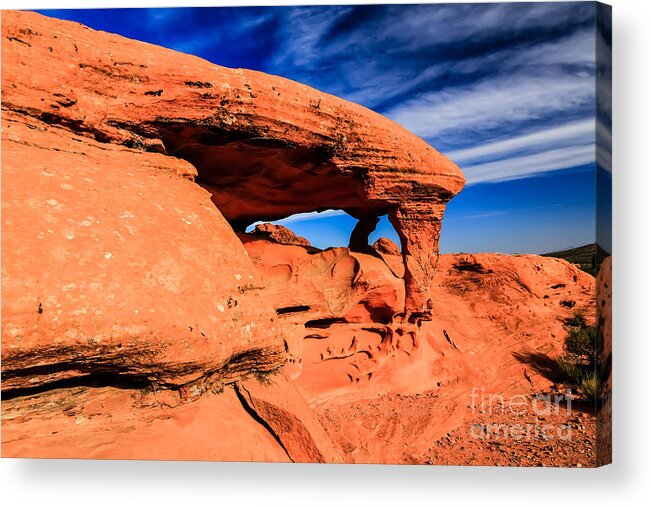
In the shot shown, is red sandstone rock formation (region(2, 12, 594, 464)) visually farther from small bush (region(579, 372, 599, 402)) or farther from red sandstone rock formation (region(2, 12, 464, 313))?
small bush (region(579, 372, 599, 402))

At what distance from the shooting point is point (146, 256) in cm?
323

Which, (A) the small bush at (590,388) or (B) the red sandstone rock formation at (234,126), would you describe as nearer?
(B) the red sandstone rock formation at (234,126)

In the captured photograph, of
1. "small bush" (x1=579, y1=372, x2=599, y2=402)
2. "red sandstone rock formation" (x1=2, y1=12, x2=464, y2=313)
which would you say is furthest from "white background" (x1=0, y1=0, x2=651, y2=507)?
"red sandstone rock formation" (x1=2, y1=12, x2=464, y2=313)

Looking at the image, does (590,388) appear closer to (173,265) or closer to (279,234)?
(173,265)

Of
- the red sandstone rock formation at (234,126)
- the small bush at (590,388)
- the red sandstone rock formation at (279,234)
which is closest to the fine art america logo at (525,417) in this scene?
the small bush at (590,388)

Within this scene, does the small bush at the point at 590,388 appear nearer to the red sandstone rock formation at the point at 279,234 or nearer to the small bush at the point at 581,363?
the small bush at the point at 581,363

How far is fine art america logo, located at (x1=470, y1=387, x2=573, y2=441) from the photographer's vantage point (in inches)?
178

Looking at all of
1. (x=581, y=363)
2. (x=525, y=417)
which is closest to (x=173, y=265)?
(x=525, y=417)

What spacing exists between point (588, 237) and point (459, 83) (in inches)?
102

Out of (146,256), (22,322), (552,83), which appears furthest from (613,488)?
(22,322)

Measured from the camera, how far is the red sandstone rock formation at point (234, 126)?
3.85 meters

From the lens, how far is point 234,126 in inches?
192

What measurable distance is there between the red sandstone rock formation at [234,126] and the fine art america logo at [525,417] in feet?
9.41

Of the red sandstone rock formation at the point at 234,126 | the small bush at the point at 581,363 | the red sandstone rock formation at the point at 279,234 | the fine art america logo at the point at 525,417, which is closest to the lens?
the red sandstone rock formation at the point at 234,126
